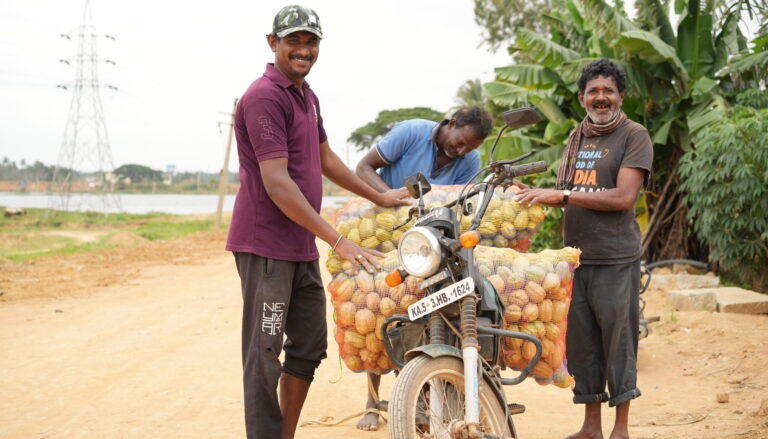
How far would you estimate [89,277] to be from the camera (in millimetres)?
12781

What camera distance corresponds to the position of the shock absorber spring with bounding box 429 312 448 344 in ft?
9.52

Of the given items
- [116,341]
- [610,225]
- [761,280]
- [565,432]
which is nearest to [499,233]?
[610,225]

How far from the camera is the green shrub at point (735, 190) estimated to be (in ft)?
25.8

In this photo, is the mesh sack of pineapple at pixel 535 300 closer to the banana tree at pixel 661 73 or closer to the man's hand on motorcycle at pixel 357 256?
the man's hand on motorcycle at pixel 357 256

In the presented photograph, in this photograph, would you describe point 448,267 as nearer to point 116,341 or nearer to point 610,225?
point 610,225

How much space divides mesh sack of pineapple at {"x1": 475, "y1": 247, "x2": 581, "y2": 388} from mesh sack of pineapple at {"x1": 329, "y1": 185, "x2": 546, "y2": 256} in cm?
36

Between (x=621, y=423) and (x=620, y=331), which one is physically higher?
(x=620, y=331)

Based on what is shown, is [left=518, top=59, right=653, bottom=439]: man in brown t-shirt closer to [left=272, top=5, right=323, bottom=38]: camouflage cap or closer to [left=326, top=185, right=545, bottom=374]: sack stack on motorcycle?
[left=326, top=185, right=545, bottom=374]: sack stack on motorcycle

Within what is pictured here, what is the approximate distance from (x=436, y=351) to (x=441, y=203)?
3.43ft

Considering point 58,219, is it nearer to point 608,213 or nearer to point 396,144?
point 396,144

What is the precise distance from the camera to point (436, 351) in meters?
2.74

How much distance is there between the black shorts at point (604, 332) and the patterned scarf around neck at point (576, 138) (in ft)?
1.68

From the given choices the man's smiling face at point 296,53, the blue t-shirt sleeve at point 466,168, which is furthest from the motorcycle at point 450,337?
the blue t-shirt sleeve at point 466,168

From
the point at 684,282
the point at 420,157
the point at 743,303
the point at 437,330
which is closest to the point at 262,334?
the point at 437,330
